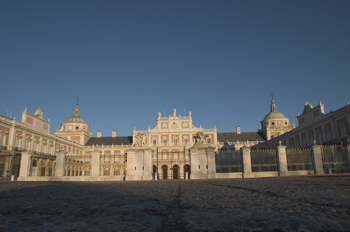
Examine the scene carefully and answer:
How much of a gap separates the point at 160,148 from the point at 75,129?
22.2 meters

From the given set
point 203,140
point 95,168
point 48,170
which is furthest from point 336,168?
point 48,170

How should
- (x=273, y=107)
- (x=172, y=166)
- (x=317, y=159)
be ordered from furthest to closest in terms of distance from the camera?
1. (x=273, y=107)
2. (x=172, y=166)
3. (x=317, y=159)

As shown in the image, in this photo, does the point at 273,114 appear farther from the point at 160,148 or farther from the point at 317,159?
the point at 317,159

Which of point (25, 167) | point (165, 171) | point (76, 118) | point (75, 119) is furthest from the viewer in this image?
point (76, 118)

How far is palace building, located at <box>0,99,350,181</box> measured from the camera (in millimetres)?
19797

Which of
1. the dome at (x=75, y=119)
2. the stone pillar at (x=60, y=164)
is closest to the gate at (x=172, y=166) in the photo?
the stone pillar at (x=60, y=164)

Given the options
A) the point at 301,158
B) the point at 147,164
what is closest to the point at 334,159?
the point at 301,158

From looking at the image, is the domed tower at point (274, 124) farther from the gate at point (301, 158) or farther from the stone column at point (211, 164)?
the stone column at point (211, 164)

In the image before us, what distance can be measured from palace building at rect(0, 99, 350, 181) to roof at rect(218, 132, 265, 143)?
0.22 meters

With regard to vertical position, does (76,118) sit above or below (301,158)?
above

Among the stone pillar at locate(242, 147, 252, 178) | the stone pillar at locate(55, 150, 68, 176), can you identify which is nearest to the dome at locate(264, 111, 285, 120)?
the stone pillar at locate(242, 147, 252, 178)

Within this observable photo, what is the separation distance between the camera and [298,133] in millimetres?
42781

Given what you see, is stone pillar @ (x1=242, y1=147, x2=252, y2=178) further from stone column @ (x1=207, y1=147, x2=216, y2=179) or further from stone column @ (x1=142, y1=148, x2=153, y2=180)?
stone column @ (x1=142, y1=148, x2=153, y2=180)

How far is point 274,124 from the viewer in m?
63.7
